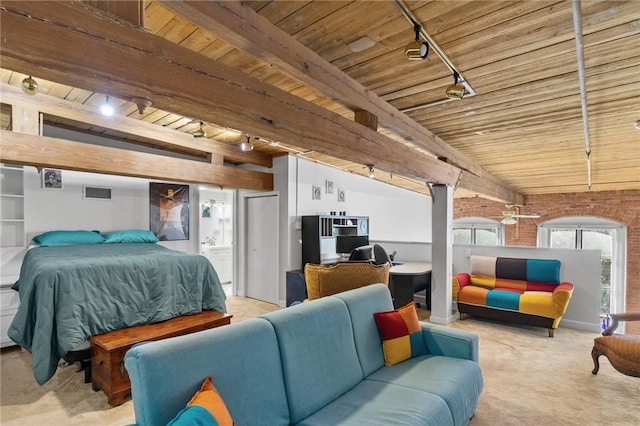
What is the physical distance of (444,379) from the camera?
83.1 inches

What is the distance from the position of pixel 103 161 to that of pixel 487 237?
848cm

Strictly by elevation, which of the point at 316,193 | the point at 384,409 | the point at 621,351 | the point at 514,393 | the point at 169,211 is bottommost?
the point at 514,393

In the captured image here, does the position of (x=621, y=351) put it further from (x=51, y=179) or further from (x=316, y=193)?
(x=51, y=179)

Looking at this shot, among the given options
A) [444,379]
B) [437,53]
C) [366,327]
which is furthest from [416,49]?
[444,379]

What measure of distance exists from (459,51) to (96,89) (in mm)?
2190

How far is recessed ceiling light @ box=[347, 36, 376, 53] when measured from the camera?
216 cm

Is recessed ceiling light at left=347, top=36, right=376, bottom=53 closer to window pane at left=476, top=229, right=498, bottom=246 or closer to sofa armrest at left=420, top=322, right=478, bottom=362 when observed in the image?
sofa armrest at left=420, top=322, right=478, bottom=362

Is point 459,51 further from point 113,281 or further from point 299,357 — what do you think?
point 113,281

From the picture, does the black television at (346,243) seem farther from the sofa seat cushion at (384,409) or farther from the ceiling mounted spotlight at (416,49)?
the ceiling mounted spotlight at (416,49)

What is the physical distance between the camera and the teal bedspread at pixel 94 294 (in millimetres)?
2830

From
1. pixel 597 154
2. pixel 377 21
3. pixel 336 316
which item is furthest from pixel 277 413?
pixel 597 154

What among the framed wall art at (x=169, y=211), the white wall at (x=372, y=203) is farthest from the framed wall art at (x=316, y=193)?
the framed wall art at (x=169, y=211)

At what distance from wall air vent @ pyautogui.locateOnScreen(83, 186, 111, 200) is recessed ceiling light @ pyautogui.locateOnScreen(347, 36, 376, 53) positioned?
14.6ft

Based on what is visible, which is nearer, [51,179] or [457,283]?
[51,179]
